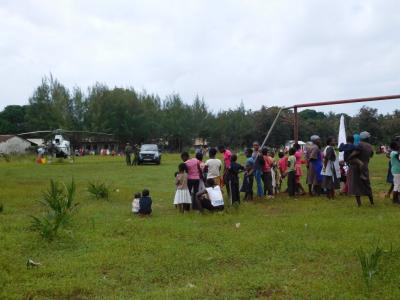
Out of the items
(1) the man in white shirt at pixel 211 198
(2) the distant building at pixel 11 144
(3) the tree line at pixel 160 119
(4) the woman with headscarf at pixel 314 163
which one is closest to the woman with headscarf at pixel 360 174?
(4) the woman with headscarf at pixel 314 163

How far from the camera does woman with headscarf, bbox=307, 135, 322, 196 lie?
13250 mm

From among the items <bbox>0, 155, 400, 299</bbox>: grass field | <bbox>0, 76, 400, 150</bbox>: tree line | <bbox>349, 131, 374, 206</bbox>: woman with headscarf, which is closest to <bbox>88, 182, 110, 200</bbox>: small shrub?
<bbox>0, 155, 400, 299</bbox>: grass field

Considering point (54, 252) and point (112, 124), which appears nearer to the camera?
point (54, 252)

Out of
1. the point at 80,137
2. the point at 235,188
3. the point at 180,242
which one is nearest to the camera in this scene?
the point at 180,242

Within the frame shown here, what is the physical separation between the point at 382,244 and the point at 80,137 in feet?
222

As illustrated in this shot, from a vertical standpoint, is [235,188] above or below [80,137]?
below

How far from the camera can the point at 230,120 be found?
78875mm

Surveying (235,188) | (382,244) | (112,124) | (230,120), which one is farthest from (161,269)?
(230,120)

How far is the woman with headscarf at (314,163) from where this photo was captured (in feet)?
43.5

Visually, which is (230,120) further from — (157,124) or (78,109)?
(78,109)

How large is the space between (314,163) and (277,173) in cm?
166

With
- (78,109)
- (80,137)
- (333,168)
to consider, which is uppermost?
(78,109)

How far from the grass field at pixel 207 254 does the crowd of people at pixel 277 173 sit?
547mm

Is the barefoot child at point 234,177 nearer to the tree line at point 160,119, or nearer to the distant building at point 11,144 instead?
the tree line at point 160,119
